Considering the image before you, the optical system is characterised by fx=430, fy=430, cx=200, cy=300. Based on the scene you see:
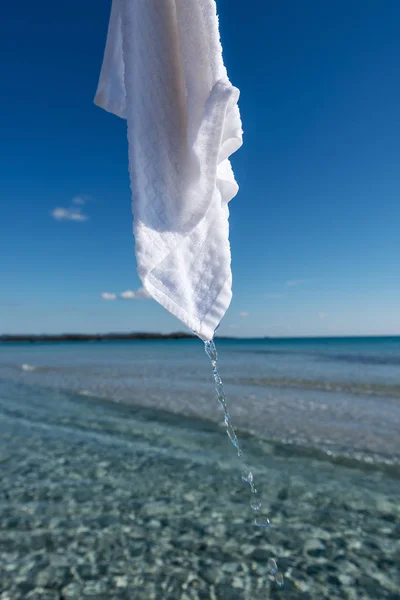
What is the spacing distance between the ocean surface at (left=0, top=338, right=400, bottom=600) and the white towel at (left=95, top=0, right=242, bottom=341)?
5.68ft

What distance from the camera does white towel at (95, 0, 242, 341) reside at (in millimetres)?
1369

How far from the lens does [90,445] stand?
470 cm

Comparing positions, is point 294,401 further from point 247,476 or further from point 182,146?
point 182,146

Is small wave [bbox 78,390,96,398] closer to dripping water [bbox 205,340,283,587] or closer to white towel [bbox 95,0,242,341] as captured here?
dripping water [bbox 205,340,283,587]

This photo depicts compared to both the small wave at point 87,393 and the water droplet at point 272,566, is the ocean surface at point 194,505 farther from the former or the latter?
the small wave at point 87,393

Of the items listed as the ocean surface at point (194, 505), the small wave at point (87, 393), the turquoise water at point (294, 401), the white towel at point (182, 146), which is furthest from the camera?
the small wave at point (87, 393)

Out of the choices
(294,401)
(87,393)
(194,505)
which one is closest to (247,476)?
(194,505)

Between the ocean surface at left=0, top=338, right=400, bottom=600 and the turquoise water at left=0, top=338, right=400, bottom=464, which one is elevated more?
the turquoise water at left=0, top=338, right=400, bottom=464

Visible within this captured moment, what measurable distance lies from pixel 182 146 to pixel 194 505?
2652 mm

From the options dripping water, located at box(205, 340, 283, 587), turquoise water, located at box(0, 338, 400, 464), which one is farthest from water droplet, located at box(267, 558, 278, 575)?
turquoise water, located at box(0, 338, 400, 464)

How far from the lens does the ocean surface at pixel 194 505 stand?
2.30 m

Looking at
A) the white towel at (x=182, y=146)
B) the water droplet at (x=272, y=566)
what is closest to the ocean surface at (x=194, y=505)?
the water droplet at (x=272, y=566)

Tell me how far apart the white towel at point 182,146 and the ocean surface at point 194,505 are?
5.68 feet

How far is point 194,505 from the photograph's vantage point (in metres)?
3.16
